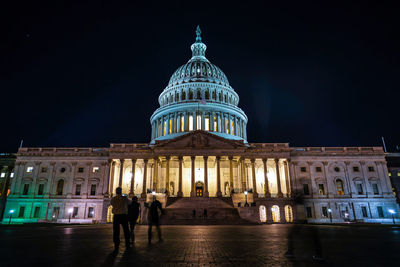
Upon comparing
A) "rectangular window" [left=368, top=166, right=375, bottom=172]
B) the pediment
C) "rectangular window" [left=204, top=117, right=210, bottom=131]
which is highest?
"rectangular window" [left=204, top=117, right=210, bottom=131]

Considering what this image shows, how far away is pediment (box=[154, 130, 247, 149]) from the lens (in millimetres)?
Answer: 52188

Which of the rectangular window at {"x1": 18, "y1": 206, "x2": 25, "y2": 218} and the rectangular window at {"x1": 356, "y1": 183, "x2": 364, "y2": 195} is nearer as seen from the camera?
the rectangular window at {"x1": 18, "y1": 206, "x2": 25, "y2": 218}

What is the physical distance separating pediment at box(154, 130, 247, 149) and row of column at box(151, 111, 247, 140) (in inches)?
580

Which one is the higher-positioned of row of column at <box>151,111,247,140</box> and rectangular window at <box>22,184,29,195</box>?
row of column at <box>151,111,247,140</box>

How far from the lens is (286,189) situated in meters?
54.9

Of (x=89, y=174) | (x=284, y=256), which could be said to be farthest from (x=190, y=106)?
(x=284, y=256)

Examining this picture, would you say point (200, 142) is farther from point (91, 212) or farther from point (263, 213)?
point (91, 212)

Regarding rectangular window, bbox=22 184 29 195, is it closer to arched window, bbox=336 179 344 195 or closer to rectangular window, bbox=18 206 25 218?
rectangular window, bbox=18 206 25 218

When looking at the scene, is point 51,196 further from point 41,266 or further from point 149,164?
point 41,266

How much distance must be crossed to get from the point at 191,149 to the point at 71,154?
90.0ft

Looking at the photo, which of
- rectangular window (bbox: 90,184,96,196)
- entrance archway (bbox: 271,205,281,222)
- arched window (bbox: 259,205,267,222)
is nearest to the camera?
entrance archway (bbox: 271,205,281,222)

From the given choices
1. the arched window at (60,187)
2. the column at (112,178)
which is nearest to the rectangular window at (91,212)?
the column at (112,178)

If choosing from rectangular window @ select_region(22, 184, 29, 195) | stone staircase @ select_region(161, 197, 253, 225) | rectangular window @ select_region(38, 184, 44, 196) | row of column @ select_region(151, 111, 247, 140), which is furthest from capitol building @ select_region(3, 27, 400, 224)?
row of column @ select_region(151, 111, 247, 140)

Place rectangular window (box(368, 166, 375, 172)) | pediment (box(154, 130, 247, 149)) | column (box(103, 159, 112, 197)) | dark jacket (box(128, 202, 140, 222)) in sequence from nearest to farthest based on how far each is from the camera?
dark jacket (box(128, 202, 140, 222))
column (box(103, 159, 112, 197))
pediment (box(154, 130, 247, 149))
rectangular window (box(368, 166, 375, 172))
